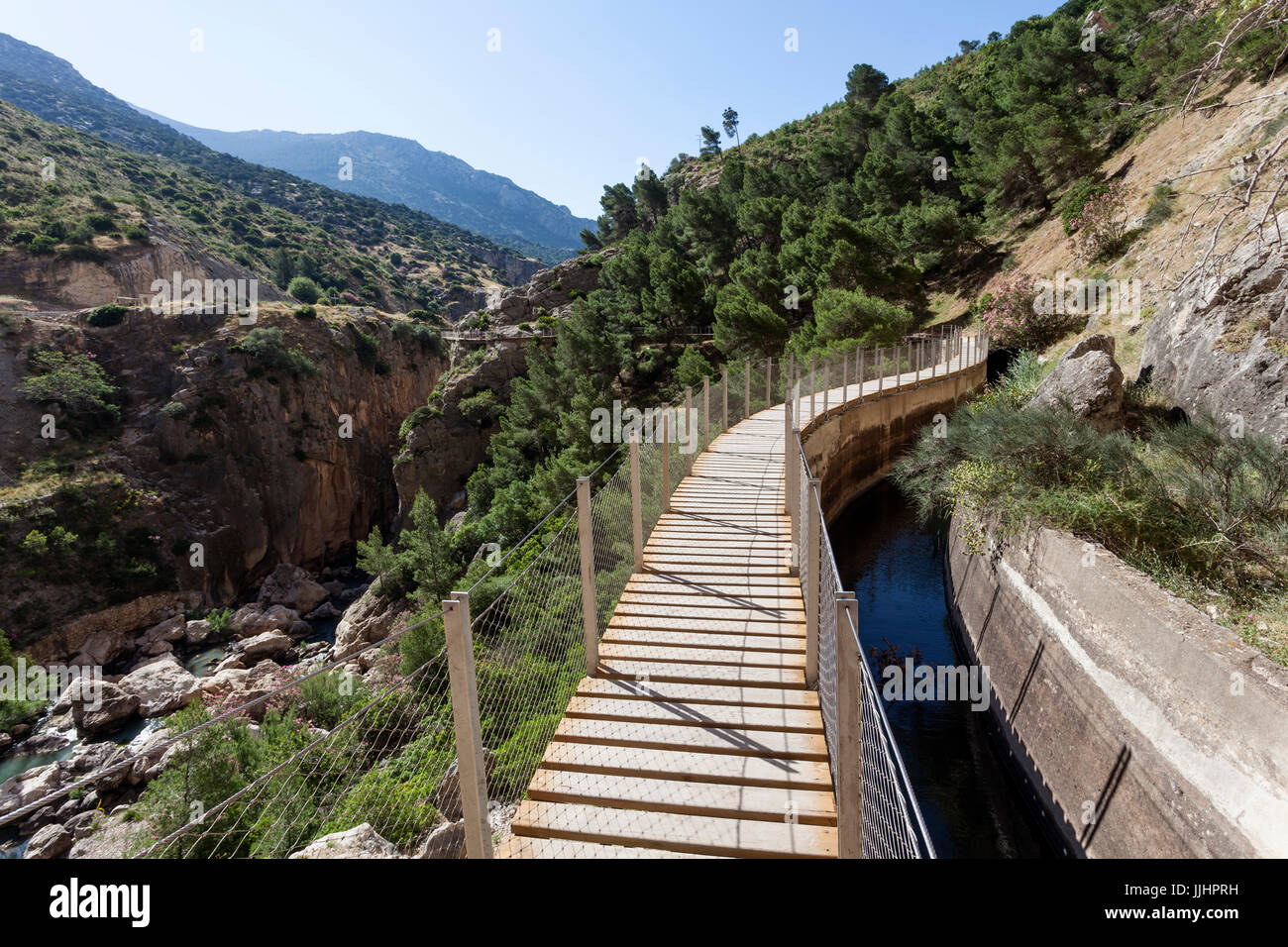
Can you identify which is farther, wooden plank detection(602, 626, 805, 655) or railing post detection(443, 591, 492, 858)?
wooden plank detection(602, 626, 805, 655)

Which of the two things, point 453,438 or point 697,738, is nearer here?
point 697,738

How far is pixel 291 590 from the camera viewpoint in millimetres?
35188

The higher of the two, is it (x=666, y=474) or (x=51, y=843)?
(x=666, y=474)

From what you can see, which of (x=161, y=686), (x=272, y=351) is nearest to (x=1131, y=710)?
(x=161, y=686)

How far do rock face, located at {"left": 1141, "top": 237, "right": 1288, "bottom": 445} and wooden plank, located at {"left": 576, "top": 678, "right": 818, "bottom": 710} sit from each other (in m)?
7.61

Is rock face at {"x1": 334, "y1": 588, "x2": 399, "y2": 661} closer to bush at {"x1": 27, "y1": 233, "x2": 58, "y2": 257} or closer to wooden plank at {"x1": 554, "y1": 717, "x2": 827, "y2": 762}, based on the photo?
wooden plank at {"x1": 554, "y1": 717, "x2": 827, "y2": 762}

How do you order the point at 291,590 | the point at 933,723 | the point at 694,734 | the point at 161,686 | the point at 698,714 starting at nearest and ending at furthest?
the point at 694,734 < the point at 698,714 < the point at 933,723 < the point at 161,686 < the point at 291,590

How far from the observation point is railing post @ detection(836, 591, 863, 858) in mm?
2891

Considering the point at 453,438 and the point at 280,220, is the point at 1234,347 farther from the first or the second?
the point at 280,220

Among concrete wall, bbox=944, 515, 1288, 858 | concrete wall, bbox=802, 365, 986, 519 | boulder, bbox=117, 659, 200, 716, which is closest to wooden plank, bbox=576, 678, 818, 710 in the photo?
concrete wall, bbox=944, 515, 1288, 858

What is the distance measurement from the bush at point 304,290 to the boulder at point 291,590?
3191 centimetres

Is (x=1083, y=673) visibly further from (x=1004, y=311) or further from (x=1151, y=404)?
(x=1004, y=311)

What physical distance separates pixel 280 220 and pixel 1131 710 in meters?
89.6

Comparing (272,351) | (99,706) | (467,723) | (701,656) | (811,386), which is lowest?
(99,706)
